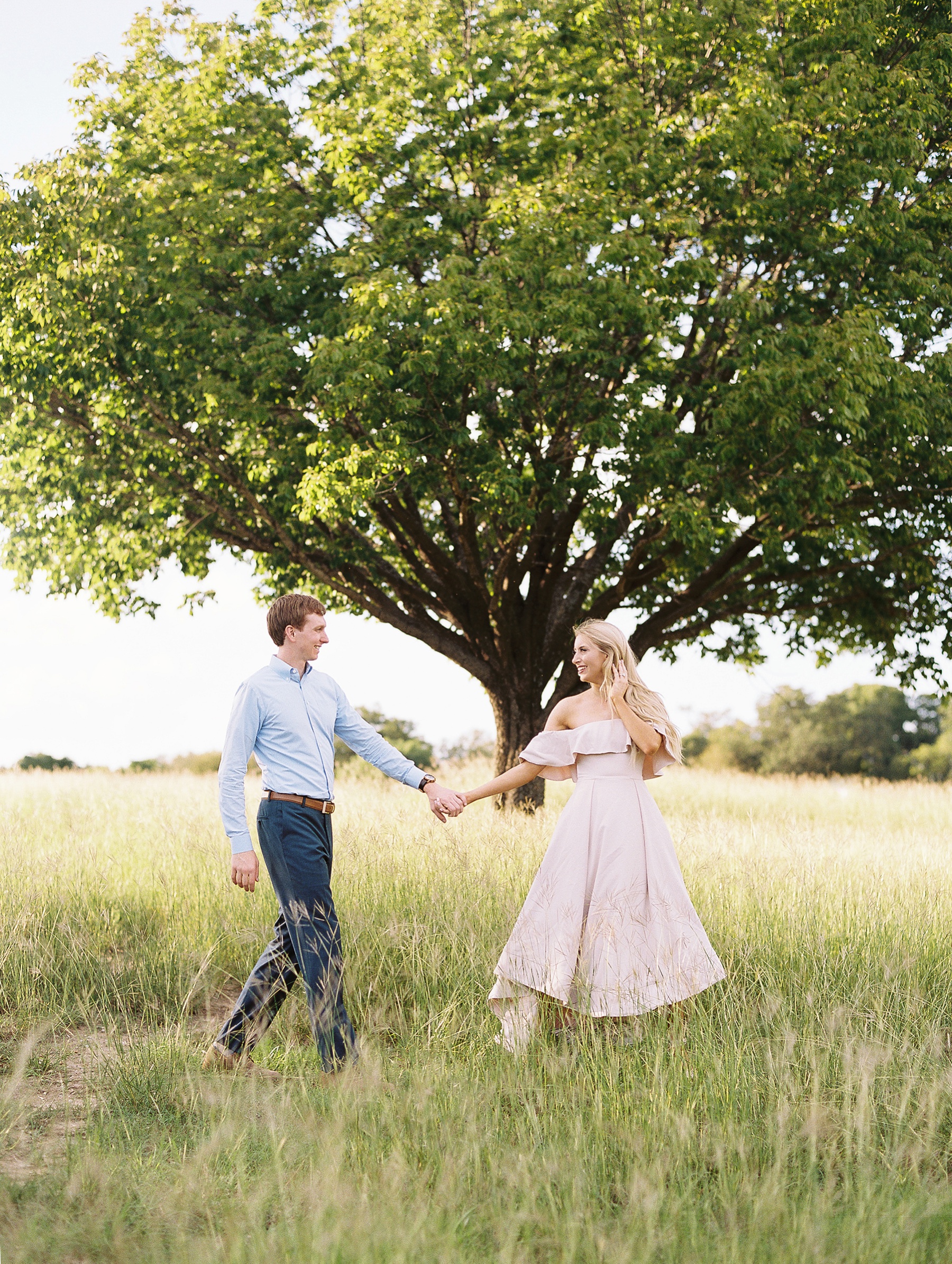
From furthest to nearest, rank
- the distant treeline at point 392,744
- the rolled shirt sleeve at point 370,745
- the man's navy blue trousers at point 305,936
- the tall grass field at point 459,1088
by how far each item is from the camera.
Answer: the distant treeline at point 392,744
the rolled shirt sleeve at point 370,745
the man's navy blue trousers at point 305,936
the tall grass field at point 459,1088

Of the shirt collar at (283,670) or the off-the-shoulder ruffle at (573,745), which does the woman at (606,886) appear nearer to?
the off-the-shoulder ruffle at (573,745)

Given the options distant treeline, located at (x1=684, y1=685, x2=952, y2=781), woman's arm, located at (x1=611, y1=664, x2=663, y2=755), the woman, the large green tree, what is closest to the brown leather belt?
the woman

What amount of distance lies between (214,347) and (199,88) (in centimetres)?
376

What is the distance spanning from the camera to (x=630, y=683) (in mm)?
5520

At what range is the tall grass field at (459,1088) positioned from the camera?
3.50m

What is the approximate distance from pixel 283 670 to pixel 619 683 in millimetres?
1745

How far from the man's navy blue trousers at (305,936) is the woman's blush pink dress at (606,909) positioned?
927mm

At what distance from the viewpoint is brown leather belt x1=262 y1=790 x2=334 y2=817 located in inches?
200

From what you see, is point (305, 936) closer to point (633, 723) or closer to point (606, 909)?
point (606, 909)

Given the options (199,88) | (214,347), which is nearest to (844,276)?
(214,347)

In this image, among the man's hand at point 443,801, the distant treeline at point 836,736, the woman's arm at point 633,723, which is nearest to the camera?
the woman's arm at point 633,723

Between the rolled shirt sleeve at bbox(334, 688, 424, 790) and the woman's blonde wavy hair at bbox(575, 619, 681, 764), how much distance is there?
3.88 ft

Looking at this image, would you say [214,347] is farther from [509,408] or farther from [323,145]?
[509,408]

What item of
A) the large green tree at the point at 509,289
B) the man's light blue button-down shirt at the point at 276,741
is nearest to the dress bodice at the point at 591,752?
the man's light blue button-down shirt at the point at 276,741
